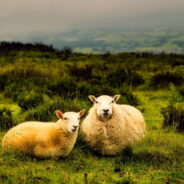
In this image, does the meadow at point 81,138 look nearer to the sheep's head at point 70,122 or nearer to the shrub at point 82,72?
the shrub at point 82,72

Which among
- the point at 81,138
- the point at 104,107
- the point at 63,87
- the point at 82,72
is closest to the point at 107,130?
the point at 104,107

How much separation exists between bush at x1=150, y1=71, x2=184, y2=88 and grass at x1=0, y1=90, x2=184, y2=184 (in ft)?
26.5

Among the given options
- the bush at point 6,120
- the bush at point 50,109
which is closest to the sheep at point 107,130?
the bush at point 50,109

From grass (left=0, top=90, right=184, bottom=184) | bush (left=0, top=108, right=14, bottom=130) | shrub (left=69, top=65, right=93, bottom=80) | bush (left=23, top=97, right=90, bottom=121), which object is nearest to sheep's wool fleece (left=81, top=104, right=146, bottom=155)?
grass (left=0, top=90, right=184, bottom=184)

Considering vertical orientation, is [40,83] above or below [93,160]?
above

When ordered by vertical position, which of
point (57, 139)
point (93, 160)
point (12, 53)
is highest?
point (12, 53)

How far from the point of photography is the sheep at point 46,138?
16.0 ft

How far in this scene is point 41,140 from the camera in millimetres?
4891

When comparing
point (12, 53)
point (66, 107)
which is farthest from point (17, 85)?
point (12, 53)

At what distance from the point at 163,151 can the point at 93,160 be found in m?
1.30

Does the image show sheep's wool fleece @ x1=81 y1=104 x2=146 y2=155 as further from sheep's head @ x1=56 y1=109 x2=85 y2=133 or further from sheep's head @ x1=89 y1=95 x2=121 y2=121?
sheep's head @ x1=56 y1=109 x2=85 y2=133

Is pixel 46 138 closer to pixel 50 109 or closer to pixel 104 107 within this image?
pixel 104 107

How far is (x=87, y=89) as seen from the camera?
982 cm

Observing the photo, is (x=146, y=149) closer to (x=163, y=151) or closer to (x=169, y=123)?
(x=163, y=151)
